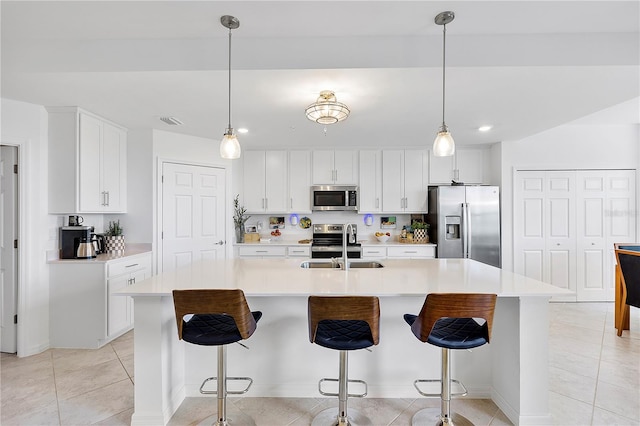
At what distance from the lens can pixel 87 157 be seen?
315cm

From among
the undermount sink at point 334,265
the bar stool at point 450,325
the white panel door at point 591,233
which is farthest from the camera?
the white panel door at point 591,233

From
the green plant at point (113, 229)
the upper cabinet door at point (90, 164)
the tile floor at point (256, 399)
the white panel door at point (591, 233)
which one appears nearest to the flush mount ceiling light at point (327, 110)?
the tile floor at point (256, 399)

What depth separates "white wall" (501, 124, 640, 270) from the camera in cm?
436

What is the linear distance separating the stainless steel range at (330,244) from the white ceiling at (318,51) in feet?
7.53

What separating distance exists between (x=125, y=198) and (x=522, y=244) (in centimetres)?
529

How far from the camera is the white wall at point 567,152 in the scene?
14.3ft

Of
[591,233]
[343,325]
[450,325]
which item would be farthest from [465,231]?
[343,325]

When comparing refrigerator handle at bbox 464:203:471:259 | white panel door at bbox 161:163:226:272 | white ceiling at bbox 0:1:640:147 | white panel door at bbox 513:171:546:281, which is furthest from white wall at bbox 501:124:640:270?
white panel door at bbox 161:163:226:272

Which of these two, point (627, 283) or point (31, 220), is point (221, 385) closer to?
point (31, 220)

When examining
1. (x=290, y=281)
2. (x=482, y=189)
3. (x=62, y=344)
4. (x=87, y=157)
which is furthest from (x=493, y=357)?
(x=87, y=157)

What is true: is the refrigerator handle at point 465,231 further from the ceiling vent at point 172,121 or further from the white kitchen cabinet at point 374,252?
the ceiling vent at point 172,121

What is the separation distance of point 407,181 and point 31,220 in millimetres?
4425

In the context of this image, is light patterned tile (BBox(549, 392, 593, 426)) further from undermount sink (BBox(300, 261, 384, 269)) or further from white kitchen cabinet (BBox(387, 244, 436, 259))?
white kitchen cabinet (BBox(387, 244, 436, 259))

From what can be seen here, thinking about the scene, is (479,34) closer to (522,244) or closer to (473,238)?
(473,238)
